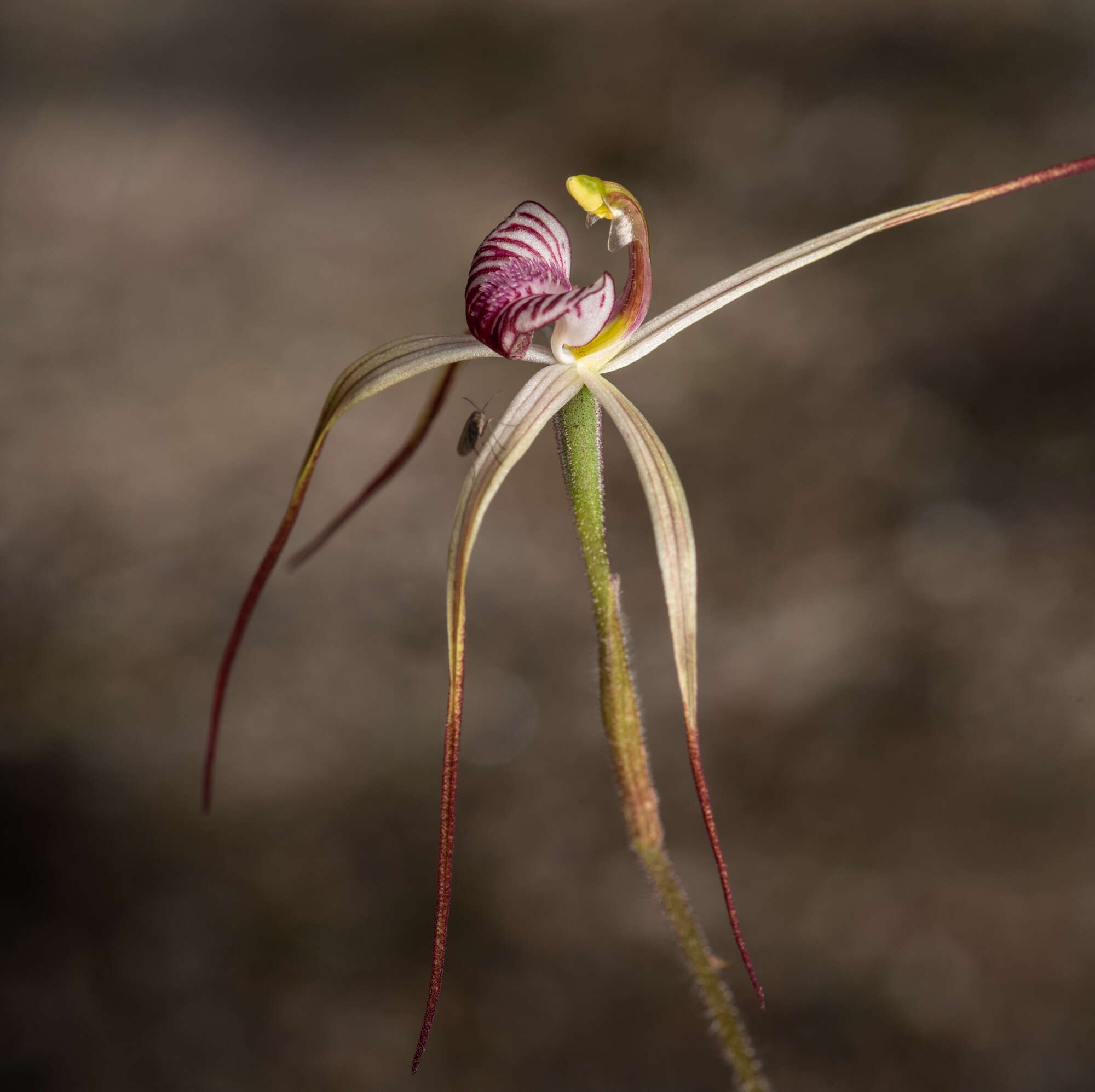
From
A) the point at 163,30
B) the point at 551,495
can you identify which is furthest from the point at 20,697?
the point at 163,30

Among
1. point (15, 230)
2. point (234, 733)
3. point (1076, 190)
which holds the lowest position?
point (234, 733)

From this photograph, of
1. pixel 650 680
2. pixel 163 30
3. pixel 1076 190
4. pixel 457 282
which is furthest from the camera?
pixel 163 30

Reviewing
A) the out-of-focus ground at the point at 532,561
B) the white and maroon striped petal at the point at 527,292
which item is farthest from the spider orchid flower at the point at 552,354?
the out-of-focus ground at the point at 532,561

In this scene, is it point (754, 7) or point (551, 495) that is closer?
point (551, 495)

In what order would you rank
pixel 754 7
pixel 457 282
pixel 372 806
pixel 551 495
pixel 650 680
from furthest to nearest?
1. pixel 754 7
2. pixel 457 282
3. pixel 551 495
4. pixel 650 680
5. pixel 372 806

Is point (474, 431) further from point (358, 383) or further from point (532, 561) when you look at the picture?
point (532, 561)

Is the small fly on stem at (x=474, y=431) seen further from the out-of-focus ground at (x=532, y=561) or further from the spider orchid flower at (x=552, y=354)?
the out-of-focus ground at (x=532, y=561)

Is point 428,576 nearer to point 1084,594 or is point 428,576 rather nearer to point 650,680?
point 650,680

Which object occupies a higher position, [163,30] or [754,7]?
[163,30]

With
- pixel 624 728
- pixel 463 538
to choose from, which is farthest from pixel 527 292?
pixel 624 728
